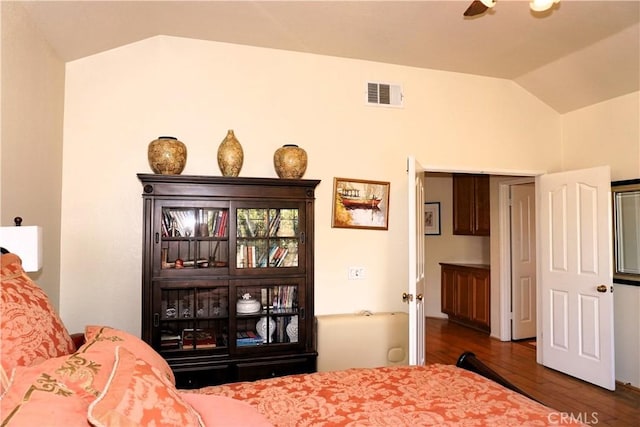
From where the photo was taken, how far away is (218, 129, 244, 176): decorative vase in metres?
2.88

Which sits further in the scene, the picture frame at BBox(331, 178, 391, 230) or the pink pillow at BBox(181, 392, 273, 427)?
the picture frame at BBox(331, 178, 391, 230)

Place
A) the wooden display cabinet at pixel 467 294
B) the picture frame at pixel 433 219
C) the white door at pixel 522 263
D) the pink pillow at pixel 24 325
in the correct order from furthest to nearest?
the picture frame at pixel 433 219
the wooden display cabinet at pixel 467 294
the white door at pixel 522 263
the pink pillow at pixel 24 325

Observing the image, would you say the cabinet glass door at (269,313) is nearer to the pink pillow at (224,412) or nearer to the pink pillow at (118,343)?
the pink pillow at (118,343)

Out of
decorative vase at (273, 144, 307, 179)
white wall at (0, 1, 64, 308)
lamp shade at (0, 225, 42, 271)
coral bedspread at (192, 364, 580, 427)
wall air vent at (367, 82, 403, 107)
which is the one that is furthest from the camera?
wall air vent at (367, 82, 403, 107)

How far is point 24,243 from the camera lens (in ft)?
5.34

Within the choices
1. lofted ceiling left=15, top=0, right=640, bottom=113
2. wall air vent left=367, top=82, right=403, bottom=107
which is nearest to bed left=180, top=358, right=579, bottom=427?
lofted ceiling left=15, top=0, right=640, bottom=113

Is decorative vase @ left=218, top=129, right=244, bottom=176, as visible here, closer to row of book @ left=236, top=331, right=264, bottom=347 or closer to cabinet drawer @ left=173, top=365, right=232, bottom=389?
row of book @ left=236, top=331, right=264, bottom=347

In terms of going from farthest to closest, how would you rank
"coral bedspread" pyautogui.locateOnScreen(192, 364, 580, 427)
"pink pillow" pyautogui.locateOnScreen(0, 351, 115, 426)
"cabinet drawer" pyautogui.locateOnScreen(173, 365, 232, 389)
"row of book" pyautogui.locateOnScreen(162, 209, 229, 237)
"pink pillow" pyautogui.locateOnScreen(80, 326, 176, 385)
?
"row of book" pyautogui.locateOnScreen(162, 209, 229, 237), "cabinet drawer" pyautogui.locateOnScreen(173, 365, 232, 389), "coral bedspread" pyautogui.locateOnScreen(192, 364, 580, 427), "pink pillow" pyautogui.locateOnScreen(80, 326, 176, 385), "pink pillow" pyautogui.locateOnScreen(0, 351, 115, 426)

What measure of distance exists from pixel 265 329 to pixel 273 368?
281 mm

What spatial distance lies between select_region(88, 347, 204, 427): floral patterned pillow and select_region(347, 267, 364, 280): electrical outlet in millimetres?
2330

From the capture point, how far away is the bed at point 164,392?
2.98ft

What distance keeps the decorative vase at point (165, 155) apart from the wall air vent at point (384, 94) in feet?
5.57

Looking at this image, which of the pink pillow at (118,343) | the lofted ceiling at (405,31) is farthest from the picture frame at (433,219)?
the pink pillow at (118,343)

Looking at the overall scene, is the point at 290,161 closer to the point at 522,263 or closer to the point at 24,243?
the point at 24,243
